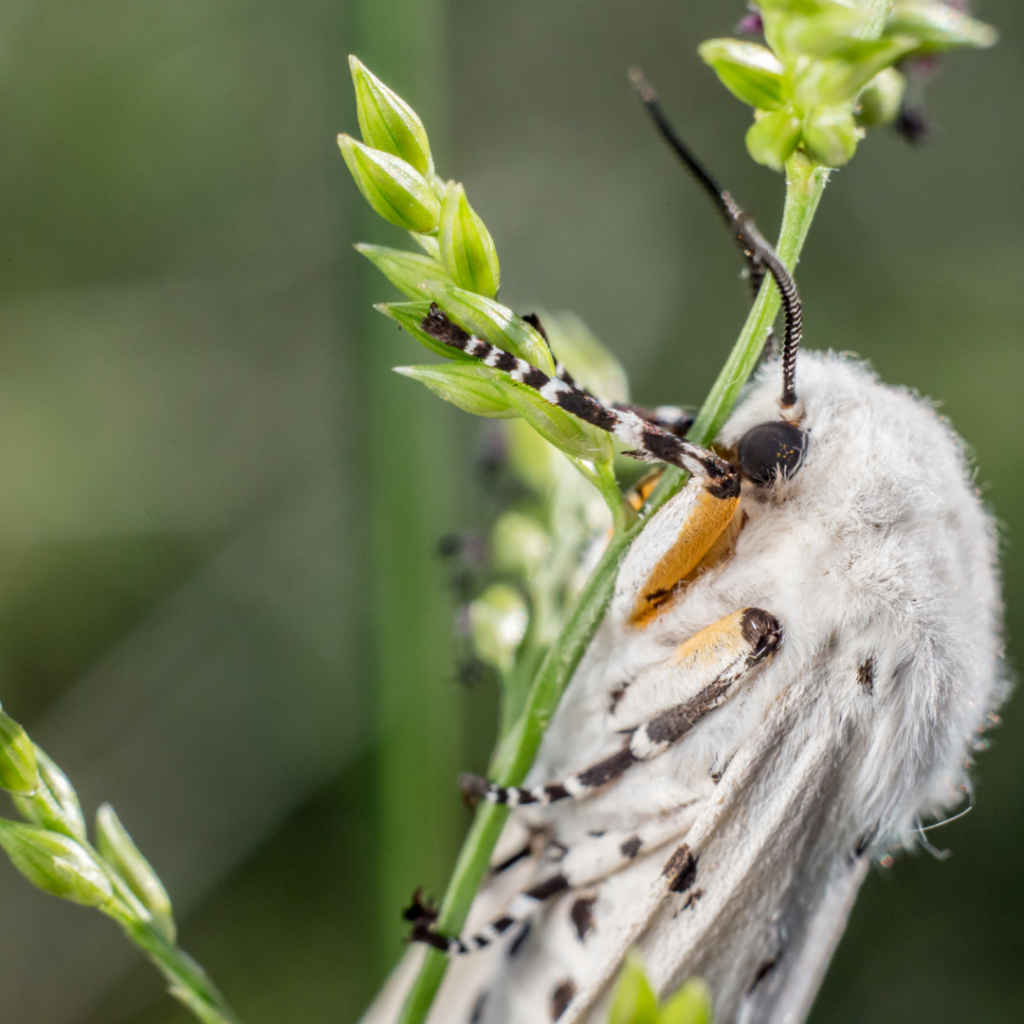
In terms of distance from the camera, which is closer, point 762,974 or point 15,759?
point 15,759

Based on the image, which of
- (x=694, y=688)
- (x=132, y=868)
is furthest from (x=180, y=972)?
(x=694, y=688)

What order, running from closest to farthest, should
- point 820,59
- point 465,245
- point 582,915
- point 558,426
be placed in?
point 820,59 → point 465,245 → point 558,426 → point 582,915

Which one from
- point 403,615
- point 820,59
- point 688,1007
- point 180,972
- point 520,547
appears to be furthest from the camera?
point 403,615

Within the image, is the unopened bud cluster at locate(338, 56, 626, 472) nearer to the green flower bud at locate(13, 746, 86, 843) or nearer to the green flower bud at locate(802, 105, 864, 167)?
the green flower bud at locate(802, 105, 864, 167)

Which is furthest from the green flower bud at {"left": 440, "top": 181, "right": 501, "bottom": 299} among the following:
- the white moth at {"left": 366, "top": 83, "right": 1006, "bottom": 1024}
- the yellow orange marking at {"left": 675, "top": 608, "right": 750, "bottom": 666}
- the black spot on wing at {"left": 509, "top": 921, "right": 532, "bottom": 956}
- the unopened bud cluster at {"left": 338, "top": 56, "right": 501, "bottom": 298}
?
the black spot on wing at {"left": 509, "top": 921, "right": 532, "bottom": 956}

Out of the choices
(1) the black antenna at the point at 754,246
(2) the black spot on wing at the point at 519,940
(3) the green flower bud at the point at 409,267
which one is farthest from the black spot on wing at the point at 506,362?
(2) the black spot on wing at the point at 519,940

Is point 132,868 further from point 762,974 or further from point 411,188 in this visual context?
point 762,974
